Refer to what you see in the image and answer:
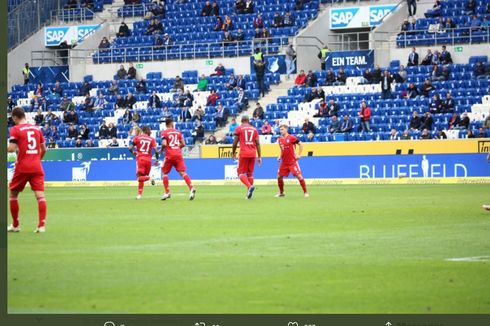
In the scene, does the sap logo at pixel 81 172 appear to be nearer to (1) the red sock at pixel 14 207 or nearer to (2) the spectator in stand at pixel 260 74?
(2) the spectator in stand at pixel 260 74

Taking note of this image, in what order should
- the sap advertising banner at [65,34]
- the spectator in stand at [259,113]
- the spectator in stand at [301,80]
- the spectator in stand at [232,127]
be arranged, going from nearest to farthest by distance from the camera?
the spectator in stand at [259,113] < the spectator in stand at [232,127] < the spectator in stand at [301,80] < the sap advertising banner at [65,34]

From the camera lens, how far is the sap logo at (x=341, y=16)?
5484cm

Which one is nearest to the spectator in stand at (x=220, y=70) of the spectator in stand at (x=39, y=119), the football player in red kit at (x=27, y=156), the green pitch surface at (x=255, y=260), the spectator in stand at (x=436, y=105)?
the spectator in stand at (x=39, y=119)

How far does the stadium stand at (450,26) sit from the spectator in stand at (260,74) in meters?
Answer: 6.54

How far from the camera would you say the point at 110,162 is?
46.7 metres

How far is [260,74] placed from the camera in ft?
170

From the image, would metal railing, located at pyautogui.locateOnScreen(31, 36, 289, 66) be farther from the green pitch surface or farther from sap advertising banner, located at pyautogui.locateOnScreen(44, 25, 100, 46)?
the green pitch surface

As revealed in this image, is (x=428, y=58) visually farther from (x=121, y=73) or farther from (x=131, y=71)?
(x=121, y=73)

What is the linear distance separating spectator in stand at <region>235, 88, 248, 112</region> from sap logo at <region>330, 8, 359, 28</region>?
655cm

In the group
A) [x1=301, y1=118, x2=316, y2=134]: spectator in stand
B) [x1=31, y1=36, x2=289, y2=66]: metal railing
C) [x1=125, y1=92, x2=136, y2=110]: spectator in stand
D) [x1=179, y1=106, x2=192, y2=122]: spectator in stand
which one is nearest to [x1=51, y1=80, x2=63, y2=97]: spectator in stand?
[x1=31, y1=36, x2=289, y2=66]: metal railing

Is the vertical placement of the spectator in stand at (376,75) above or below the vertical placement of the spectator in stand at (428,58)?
below

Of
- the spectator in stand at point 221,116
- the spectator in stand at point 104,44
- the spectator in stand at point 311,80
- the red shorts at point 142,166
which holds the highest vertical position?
the spectator in stand at point 104,44

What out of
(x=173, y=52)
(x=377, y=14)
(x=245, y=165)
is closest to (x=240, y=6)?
(x=173, y=52)

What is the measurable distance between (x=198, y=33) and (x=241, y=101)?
7.60 meters
